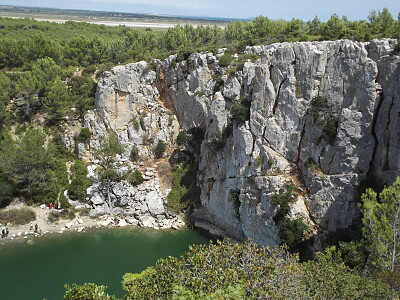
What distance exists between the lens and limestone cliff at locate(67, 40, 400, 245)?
86.1 ft

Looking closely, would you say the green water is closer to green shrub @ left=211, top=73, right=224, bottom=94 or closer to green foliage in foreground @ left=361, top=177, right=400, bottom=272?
green shrub @ left=211, top=73, right=224, bottom=94

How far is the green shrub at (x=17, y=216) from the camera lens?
1471 inches

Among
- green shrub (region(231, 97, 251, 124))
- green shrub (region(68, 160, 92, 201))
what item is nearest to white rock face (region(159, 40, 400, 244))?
green shrub (region(231, 97, 251, 124))

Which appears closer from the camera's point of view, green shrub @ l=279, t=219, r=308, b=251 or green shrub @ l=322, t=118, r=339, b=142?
green shrub @ l=279, t=219, r=308, b=251

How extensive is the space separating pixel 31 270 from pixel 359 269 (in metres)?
26.5

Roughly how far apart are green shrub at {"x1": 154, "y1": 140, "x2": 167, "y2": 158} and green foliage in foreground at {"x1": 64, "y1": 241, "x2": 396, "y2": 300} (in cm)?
2850

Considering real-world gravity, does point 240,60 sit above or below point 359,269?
above

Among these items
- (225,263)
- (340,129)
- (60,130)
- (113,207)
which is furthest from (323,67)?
(60,130)

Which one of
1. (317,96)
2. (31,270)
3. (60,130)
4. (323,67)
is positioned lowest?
(31,270)

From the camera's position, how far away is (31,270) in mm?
30578

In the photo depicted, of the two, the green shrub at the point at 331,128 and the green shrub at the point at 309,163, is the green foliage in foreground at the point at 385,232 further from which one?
the green shrub at the point at 309,163

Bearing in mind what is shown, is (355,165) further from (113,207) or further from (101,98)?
(101,98)

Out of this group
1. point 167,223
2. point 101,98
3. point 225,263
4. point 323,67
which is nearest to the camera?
point 225,263

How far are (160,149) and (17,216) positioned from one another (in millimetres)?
17631
